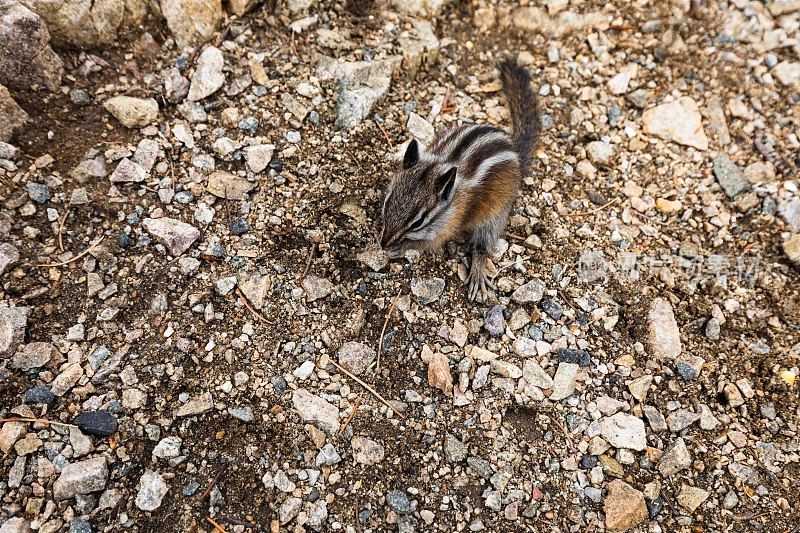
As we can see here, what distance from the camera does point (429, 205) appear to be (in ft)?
10.8

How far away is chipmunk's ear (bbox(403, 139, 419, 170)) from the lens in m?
3.29

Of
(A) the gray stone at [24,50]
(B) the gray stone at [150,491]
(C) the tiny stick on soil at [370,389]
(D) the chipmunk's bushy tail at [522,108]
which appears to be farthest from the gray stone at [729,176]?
(A) the gray stone at [24,50]

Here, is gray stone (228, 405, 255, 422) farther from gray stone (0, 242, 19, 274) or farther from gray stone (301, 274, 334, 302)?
gray stone (0, 242, 19, 274)

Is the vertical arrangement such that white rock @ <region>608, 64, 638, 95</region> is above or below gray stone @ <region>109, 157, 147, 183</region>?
above

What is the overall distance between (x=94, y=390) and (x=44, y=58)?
6.19 feet

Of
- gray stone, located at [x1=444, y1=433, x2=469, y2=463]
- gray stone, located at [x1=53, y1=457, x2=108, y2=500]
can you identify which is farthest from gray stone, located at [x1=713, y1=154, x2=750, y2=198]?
gray stone, located at [x1=53, y1=457, x2=108, y2=500]

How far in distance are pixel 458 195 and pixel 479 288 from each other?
0.56 m

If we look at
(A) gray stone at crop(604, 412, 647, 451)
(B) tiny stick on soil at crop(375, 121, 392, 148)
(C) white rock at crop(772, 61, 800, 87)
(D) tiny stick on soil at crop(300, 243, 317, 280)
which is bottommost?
(A) gray stone at crop(604, 412, 647, 451)

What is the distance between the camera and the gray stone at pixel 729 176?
3.99m

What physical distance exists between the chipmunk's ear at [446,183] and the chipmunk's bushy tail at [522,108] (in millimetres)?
765

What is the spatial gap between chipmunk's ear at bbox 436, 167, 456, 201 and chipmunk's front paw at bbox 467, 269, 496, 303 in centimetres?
51

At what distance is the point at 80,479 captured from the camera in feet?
8.91

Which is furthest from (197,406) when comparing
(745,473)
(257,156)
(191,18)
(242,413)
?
(745,473)

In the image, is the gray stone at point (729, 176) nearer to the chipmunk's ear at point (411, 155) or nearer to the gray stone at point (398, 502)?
the chipmunk's ear at point (411, 155)
